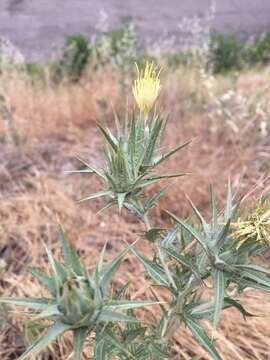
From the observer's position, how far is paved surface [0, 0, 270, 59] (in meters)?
9.82

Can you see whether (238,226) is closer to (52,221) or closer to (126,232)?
(126,232)

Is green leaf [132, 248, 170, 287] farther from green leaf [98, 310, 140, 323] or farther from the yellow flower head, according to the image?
the yellow flower head

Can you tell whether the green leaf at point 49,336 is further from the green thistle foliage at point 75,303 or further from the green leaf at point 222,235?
the green leaf at point 222,235

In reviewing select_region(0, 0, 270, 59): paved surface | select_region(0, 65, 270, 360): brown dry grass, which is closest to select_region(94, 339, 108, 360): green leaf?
select_region(0, 65, 270, 360): brown dry grass

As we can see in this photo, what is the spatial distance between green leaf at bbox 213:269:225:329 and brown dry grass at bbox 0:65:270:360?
3.03ft

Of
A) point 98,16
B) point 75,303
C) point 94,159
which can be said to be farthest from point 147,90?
point 98,16

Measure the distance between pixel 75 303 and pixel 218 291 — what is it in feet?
0.92

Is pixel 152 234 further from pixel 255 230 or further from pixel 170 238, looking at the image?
pixel 255 230

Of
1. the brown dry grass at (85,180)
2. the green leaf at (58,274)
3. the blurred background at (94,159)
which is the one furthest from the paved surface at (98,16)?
the green leaf at (58,274)

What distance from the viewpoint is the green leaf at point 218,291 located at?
1.00 metres

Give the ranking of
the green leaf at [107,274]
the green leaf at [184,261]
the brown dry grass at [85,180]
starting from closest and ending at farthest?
the green leaf at [107,274] → the green leaf at [184,261] → the brown dry grass at [85,180]

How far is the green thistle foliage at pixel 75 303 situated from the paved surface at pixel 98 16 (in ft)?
27.1

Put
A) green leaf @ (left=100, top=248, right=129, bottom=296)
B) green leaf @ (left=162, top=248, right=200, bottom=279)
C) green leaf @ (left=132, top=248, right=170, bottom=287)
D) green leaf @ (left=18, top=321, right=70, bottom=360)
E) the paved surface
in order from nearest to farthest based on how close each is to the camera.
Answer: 1. green leaf @ (left=18, top=321, right=70, bottom=360)
2. green leaf @ (left=100, top=248, right=129, bottom=296)
3. green leaf @ (left=162, top=248, right=200, bottom=279)
4. green leaf @ (left=132, top=248, right=170, bottom=287)
5. the paved surface

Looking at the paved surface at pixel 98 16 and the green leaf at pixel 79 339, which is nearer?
the green leaf at pixel 79 339
